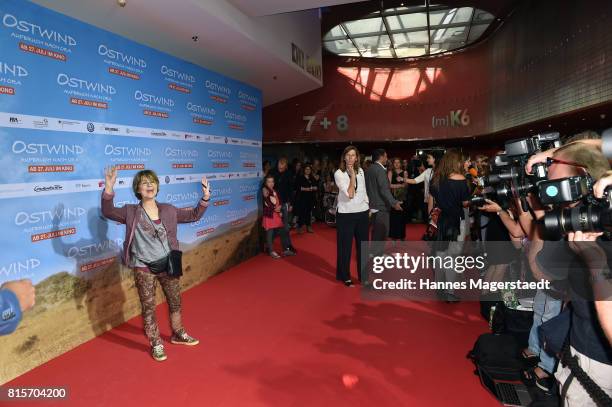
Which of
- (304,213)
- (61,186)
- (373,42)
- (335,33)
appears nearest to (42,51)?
(61,186)

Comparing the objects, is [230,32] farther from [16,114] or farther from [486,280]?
[486,280]

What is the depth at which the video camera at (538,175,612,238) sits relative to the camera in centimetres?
122

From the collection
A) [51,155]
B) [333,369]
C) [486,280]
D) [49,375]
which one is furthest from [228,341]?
[486,280]

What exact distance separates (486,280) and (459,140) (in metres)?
8.63

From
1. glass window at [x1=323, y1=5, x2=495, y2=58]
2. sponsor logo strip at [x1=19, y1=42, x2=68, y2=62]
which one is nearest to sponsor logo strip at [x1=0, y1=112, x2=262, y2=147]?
sponsor logo strip at [x1=19, y1=42, x2=68, y2=62]

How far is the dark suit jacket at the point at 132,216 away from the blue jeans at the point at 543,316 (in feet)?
8.00

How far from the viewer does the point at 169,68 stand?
438 centimetres

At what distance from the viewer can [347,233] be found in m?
4.51

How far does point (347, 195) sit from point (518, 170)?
7.18 feet

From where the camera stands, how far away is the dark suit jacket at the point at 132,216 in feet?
9.21

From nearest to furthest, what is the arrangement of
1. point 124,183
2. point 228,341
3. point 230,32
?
point 228,341 < point 124,183 < point 230,32

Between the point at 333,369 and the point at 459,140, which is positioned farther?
the point at 459,140

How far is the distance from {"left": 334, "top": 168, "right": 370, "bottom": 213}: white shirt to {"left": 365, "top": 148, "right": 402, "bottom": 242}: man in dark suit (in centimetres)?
26

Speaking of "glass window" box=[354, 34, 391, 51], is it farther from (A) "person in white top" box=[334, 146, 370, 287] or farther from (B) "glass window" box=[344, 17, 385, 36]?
(A) "person in white top" box=[334, 146, 370, 287]
